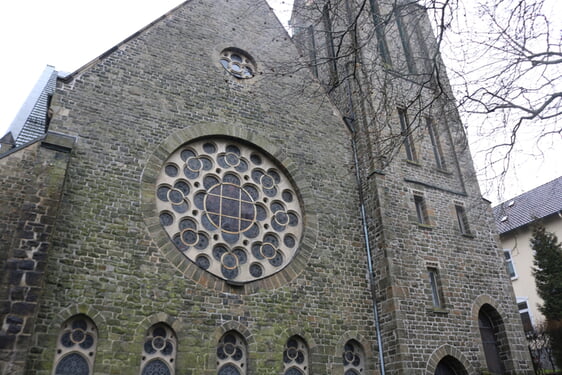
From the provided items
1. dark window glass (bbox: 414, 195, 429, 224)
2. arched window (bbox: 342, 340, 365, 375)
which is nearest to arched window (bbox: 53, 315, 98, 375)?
arched window (bbox: 342, 340, 365, 375)

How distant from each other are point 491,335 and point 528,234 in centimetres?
1385

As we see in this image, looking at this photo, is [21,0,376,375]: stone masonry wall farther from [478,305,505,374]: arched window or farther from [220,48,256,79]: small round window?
[478,305,505,374]: arched window

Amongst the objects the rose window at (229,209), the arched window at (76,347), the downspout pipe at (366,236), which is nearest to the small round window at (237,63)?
the rose window at (229,209)

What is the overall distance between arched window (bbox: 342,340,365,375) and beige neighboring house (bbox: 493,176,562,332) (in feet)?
49.0

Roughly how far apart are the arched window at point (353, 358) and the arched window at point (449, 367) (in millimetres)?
1954

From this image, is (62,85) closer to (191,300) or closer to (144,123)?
(144,123)

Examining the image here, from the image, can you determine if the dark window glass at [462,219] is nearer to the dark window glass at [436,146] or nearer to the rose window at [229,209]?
the dark window glass at [436,146]

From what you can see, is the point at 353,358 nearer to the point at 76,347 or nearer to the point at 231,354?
the point at 231,354

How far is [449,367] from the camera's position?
11.5m

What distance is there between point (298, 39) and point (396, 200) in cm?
872

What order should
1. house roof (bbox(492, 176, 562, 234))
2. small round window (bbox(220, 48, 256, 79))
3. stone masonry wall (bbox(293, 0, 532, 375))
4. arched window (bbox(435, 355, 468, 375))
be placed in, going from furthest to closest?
1. house roof (bbox(492, 176, 562, 234))
2. small round window (bbox(220, 48, 256, 79))
3. arched window (bbox(435, 355, 468, 375))
4. stone masonry wall (bbox(293, 0, 532, 375))

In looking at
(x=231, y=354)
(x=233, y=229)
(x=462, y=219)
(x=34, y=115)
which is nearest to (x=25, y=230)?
(x=233, y=229)

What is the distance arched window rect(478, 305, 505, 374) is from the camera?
1215 centimetres

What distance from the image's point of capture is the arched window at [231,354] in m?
9.30
